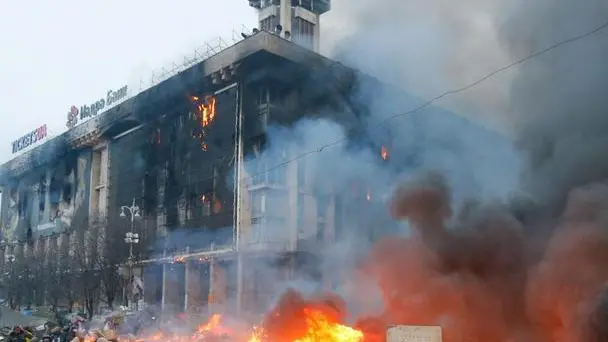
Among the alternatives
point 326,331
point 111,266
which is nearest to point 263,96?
point 111,266

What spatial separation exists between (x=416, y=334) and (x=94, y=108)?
49238 millimetres

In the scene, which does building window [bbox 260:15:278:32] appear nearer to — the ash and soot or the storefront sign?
the storefront sign

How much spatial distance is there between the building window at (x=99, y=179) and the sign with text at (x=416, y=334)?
43.8 metres

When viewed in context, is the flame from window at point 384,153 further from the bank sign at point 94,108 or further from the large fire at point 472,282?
the bank sign at point 94,108

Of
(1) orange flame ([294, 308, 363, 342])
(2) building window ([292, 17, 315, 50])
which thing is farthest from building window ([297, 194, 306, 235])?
(2) building window ([292, 17, 315, 50])

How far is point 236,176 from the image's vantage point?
37.5 metres

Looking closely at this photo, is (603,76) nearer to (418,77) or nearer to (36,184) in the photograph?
(418,77)

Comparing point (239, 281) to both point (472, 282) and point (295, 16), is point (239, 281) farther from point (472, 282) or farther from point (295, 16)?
point (295, 16)

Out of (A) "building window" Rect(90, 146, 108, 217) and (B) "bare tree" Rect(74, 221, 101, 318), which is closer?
(B) "bare tree" Rect(74, 221, 101, 318)

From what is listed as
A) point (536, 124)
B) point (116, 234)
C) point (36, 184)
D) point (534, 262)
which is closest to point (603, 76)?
point (536, 124)

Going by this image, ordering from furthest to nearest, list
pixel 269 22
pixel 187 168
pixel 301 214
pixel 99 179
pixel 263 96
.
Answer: pixel 269 22 → pixel 99 179 → pixel 187 168 → pixel 263 96 → pixel 301 214

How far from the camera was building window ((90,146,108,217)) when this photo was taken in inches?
2130

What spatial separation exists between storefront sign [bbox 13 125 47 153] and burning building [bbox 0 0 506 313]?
17.8 m

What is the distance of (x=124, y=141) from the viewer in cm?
5125
